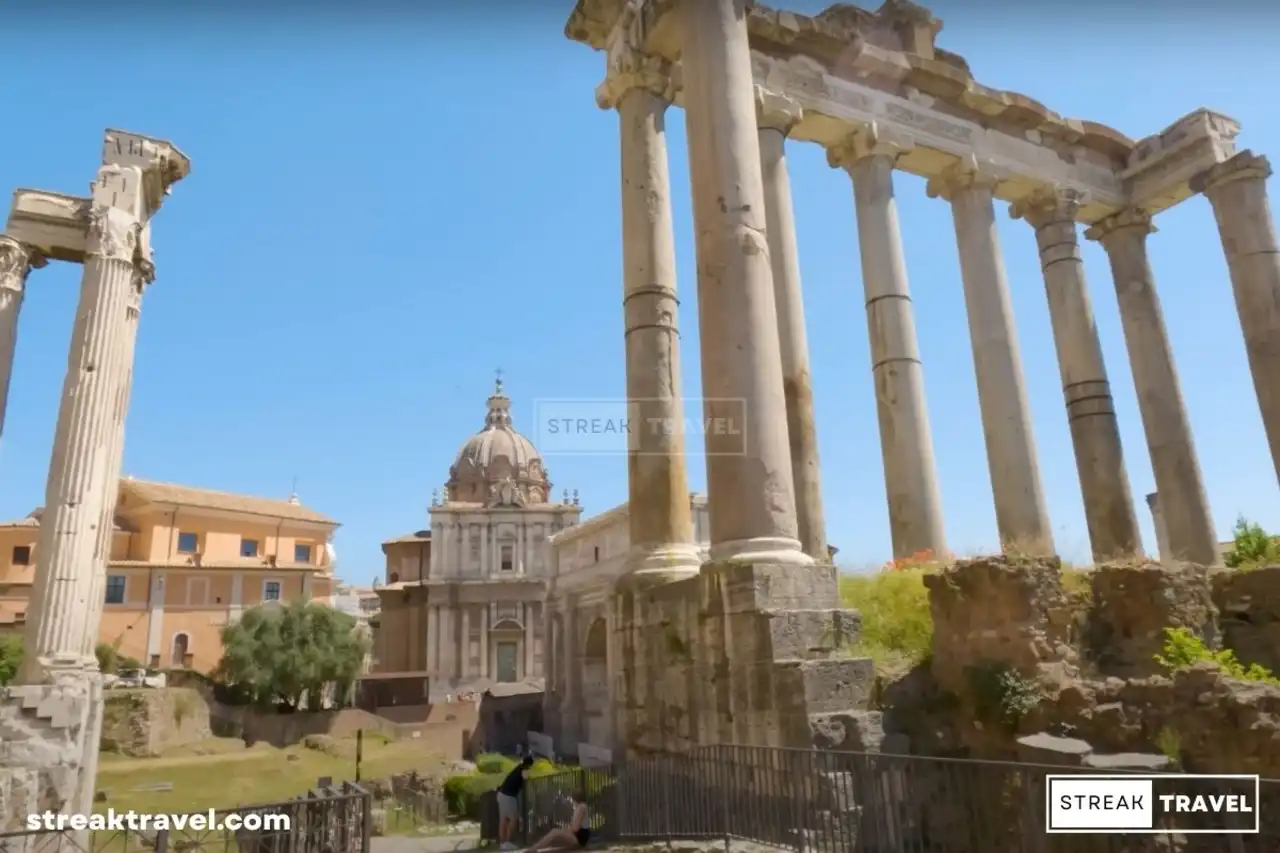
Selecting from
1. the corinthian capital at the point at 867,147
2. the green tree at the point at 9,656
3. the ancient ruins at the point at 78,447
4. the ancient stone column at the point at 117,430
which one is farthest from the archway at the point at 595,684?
the corinthian capital at the point at 867,147

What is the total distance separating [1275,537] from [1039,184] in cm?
663

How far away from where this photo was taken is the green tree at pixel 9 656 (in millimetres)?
30109

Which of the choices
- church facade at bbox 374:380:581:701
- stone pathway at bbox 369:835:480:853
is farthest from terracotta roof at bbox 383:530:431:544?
stone pathway at bbox 369:835:480:853

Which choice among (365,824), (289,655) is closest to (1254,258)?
(365,824)

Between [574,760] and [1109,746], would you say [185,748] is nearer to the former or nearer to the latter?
[574,760]

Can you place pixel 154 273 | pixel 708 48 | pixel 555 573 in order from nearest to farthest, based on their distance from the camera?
pixel 708 48
pixel 154 273
pixel 555 573

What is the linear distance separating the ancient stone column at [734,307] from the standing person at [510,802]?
5524 mm

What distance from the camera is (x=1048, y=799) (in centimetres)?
456

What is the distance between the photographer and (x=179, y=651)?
4231 centimetres

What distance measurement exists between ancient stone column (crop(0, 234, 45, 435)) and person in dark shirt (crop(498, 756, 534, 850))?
12.0 meters

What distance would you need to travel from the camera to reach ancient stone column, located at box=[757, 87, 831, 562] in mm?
10781

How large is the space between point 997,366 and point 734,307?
606 cm

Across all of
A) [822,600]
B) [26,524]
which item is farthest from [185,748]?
[822,600]

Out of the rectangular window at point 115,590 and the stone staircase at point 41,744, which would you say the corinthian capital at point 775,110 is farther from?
the rectangular window at point 115,590
